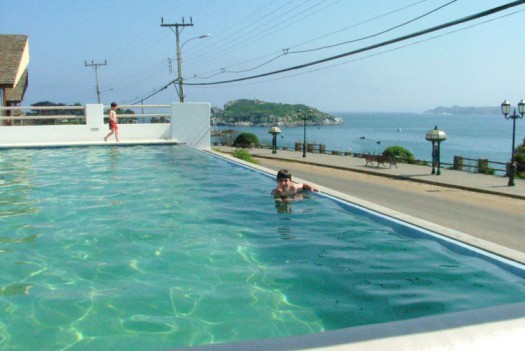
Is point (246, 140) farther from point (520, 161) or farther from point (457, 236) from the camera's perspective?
point (457, 236)

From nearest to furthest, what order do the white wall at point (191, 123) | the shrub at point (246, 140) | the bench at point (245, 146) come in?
the white wall at point (191, 123), the bench at point (245, 146), the shrub at point (246, 140)

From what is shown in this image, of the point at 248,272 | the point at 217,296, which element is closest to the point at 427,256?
the point at 248,272

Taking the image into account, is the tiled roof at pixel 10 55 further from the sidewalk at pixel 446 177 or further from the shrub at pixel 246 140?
the shrub at pixel 246 140

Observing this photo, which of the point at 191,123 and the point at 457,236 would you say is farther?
the point at 191,123

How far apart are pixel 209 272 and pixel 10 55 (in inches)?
969

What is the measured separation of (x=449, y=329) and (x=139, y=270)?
3.77 metres

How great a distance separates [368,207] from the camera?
802cm

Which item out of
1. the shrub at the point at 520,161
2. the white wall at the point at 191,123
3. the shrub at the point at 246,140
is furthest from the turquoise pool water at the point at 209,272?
the shrub at the point at 246,140

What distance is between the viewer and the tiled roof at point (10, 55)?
24.1 metres

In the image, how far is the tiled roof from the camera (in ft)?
78.9

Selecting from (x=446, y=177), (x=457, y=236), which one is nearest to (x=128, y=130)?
(x=446, y=177)

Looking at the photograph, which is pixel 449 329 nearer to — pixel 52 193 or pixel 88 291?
pixel 88 291

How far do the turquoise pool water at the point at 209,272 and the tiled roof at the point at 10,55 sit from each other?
16.8 metres

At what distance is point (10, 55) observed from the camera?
26109 millimetres
